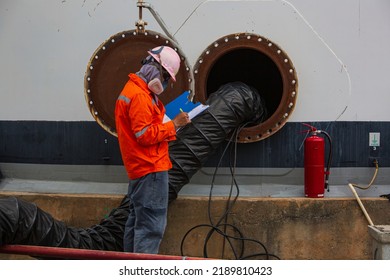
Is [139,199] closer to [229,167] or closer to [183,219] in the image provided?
[183,219]

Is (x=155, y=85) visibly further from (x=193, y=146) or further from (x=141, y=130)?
(x=193, y=146)

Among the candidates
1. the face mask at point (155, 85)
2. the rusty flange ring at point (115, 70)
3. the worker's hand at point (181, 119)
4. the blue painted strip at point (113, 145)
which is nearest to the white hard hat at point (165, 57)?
the face mask at point (155, 85)

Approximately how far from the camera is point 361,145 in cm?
450

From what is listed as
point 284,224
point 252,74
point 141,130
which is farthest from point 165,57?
point 252,74

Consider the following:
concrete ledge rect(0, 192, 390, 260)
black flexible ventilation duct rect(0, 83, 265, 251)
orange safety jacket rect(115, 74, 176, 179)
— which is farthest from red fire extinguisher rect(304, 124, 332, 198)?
orange safety jacket rect(115, 74, 176, 179)

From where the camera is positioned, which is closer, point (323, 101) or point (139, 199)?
point (139, 199)

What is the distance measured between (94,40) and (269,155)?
6.07 ft

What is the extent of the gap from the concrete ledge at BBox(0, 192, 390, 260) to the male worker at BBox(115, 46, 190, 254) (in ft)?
2.15

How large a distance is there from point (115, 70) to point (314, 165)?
1.83 m

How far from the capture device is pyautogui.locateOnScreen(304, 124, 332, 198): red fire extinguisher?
165 inches

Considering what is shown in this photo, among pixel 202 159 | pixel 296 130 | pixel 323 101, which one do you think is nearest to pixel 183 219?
pixel 202 159

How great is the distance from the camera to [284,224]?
13.9 feet

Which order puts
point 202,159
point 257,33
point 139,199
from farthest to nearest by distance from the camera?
point 257,33 → point 202,159 → point 139,199

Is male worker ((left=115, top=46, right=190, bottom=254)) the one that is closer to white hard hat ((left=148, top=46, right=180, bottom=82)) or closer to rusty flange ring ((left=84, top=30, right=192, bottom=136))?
white hard hat ((left=148, top=46, right=180, bottom=82))
